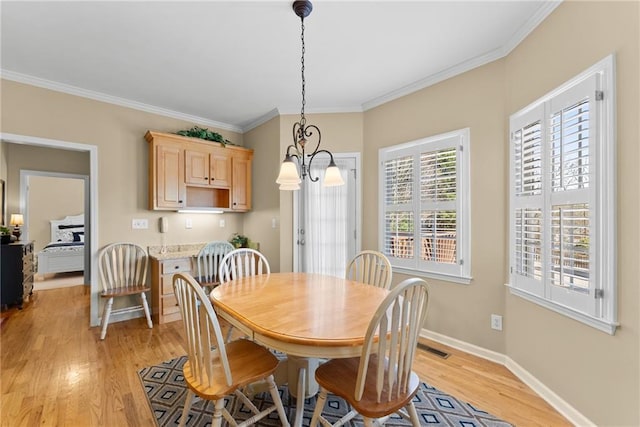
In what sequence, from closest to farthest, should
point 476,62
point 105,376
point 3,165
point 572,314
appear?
1. point 572,314
2. point 105,376
3. point 476,62
4. point 3,165

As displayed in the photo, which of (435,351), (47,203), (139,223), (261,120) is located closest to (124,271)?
(139,223)

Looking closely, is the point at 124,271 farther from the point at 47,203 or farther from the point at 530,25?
the point at 530,25

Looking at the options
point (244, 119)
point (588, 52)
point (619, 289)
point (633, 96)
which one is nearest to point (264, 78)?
point (244, 119)

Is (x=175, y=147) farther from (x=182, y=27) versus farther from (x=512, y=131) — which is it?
(x=512, y=131)

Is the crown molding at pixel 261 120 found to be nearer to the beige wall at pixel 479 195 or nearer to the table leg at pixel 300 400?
the beige wall at pixel 479 195

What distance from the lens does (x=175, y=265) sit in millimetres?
3475

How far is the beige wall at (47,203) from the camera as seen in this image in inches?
233

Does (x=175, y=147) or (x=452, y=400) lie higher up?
(x=175, y=147)

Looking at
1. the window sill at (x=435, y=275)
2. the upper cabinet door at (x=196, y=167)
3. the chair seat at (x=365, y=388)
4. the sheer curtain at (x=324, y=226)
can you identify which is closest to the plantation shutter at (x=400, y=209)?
the window sill at (x=435, y=275)

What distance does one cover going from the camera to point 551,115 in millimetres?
1913

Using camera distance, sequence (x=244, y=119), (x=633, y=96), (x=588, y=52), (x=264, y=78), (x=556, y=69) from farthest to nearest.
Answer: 1. (x=244, y=119)
2. (x=264, y=78)
3. (x=556, y=69)
4. (x=588, y=52)
5. (x=633, y=96)

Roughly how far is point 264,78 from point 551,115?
2454 millimetres

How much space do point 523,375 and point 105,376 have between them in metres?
3.20

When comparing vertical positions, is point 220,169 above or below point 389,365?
above
